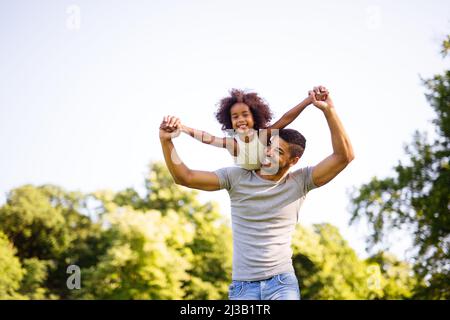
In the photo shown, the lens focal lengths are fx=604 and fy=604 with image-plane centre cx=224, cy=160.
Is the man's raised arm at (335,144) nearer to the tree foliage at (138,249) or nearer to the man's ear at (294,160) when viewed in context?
the man's ear at (294,160)

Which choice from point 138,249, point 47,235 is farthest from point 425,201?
point 47,235

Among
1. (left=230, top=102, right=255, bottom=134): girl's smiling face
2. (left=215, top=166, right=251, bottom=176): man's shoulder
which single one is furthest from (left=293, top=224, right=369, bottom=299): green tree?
(left=215, top=166, right=251, bottom=176): man's shoulder

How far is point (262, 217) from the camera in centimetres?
340

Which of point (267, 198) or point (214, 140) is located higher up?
point (214, 140)

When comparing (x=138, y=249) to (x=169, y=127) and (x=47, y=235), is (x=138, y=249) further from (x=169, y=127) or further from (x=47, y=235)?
(x=169, y=127)

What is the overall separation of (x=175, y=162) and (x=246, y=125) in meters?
0.78

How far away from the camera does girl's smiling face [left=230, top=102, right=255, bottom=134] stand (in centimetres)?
400

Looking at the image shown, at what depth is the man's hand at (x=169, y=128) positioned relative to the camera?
3.42m

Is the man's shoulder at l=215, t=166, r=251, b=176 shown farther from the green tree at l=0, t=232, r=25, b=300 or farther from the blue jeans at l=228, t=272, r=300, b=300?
the green tree at l=0, t=232, r=25, b=300

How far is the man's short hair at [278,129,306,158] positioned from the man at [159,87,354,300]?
0.12 ft

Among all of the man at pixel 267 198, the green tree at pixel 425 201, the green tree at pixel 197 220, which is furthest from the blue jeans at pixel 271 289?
the green tree at pixel 197 220

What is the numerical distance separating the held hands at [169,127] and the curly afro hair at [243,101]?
2.84 feet

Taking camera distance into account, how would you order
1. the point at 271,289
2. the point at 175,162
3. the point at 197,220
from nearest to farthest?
the point at 271,289 < the point at 175,162 < the point at 197,220
